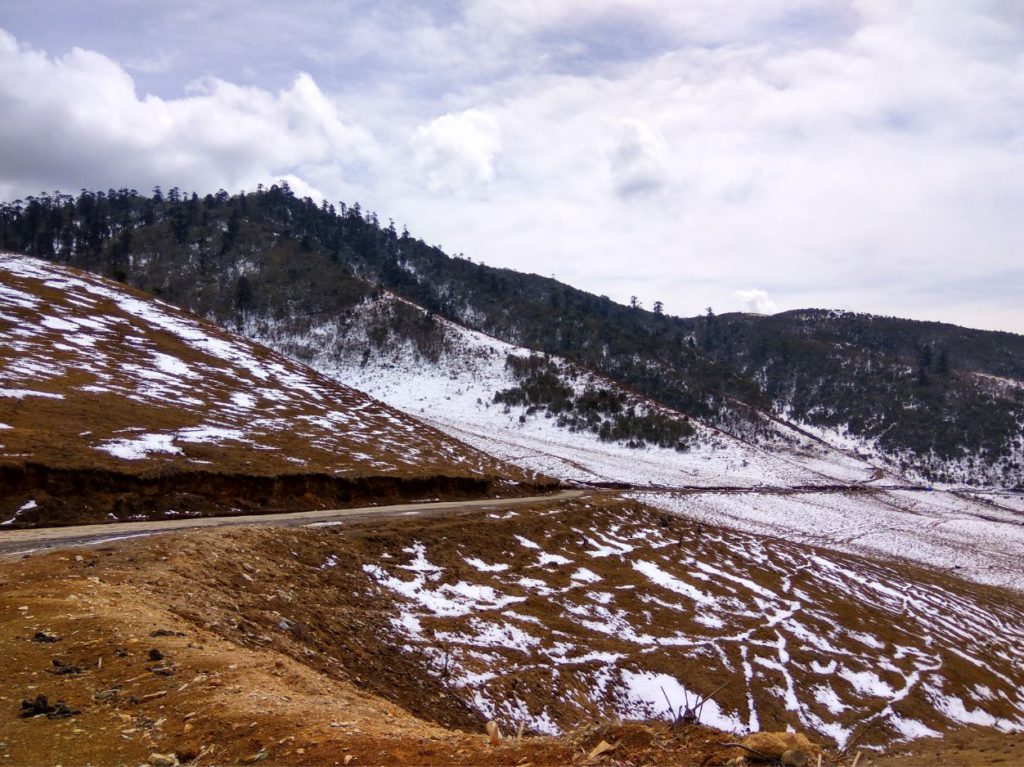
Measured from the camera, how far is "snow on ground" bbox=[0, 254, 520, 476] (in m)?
30.2

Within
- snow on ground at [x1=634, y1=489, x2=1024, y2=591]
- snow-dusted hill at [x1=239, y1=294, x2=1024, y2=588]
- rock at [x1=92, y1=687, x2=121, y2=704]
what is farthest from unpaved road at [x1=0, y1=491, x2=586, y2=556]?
snow-dusted hill at [x1=239, y1=294, x2=1024, y2=588]

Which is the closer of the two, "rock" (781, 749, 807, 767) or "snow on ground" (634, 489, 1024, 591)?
"rock" (781, 749, 807, 767)

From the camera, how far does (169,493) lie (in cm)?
2436

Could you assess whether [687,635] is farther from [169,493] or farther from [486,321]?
[486,321]

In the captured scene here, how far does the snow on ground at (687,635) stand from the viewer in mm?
15883

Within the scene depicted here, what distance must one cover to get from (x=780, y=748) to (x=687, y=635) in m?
16.3

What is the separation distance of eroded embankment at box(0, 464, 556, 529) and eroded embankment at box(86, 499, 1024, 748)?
664cm

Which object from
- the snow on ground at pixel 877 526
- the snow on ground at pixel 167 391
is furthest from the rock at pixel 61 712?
the snow on ground at pixel 877 526

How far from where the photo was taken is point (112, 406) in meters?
32.8

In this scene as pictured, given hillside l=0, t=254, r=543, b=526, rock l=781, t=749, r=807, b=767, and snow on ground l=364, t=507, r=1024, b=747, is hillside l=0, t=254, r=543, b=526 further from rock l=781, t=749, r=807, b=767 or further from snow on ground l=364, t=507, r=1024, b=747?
rock l=781, t=749, r=807, b=767

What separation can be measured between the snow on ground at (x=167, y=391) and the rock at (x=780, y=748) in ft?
87.1

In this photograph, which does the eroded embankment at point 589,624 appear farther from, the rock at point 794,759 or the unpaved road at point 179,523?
the rock at point 794,759

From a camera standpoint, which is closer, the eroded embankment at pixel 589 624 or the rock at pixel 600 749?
the rock at pixel 600 749

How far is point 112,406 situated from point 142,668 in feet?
98.0
